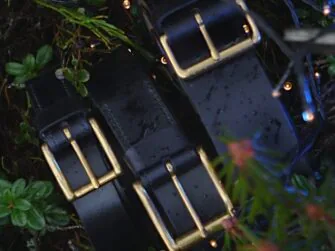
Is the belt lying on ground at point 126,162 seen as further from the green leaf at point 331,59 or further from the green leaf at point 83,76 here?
the green leaf at point 331,59

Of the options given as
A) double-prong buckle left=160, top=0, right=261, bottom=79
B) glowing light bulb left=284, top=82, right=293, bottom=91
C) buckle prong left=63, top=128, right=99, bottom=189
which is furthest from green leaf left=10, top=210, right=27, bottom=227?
glowing light bulb left=284, top=82, right=293, bottom=91

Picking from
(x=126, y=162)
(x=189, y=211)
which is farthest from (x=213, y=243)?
(x=126, y=162)

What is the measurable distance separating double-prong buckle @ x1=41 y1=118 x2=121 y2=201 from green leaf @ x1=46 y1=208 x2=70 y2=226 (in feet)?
0.24

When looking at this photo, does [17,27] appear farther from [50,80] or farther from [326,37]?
[326,37]

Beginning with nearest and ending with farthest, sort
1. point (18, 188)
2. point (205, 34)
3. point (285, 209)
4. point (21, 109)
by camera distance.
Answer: point (285, 209), point (205, 34), point (18, 188), point (21, 109)

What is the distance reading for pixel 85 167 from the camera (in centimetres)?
96

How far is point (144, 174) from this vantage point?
0.95m

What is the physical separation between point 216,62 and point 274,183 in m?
0.26

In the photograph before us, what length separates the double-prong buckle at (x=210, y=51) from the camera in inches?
35.8

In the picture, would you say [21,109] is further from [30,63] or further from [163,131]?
[163,131]

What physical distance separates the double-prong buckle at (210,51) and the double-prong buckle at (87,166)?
0.51ft

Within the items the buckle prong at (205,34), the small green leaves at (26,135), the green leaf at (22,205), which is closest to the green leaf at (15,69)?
the small green leaves at (26,135)

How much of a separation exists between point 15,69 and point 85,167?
0.67ft

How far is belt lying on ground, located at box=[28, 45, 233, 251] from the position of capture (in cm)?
95
